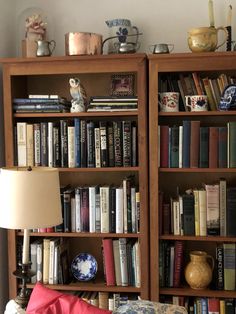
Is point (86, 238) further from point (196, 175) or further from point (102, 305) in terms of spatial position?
point (196, 175)

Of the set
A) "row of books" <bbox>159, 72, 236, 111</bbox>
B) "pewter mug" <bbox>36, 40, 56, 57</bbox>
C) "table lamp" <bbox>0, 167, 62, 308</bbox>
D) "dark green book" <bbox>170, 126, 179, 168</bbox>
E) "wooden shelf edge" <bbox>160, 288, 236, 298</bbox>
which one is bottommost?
"wooden shelf edge" <bbox>160, 288, 236, 298</bbox>

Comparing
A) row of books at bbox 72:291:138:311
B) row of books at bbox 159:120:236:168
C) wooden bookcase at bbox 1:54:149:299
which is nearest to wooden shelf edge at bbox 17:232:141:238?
wooden bookcase at bbox 1:54:149:299

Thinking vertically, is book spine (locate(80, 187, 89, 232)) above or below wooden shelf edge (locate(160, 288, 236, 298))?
above

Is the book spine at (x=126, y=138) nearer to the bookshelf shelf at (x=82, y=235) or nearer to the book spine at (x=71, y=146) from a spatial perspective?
the book spine at (x=71, y=146)

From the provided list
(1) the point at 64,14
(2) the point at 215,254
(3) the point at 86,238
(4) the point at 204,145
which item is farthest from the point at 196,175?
(1) the point at 64,14

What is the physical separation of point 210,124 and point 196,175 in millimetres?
317

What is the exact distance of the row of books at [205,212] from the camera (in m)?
2.42

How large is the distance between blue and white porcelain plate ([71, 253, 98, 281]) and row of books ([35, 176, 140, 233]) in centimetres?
20

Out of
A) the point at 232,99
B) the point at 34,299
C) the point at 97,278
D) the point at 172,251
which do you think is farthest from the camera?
the point at 97,278

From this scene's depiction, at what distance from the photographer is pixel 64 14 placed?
8.92ft

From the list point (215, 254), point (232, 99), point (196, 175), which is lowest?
point (215, 254)

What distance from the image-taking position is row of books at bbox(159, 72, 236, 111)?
247 cm

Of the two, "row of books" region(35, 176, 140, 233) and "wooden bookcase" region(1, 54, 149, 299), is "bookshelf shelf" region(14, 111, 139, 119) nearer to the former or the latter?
"wooden bookcase" region(1, 54, 149, 299)

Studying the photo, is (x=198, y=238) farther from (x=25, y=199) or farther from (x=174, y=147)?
(x=25, y=199)
